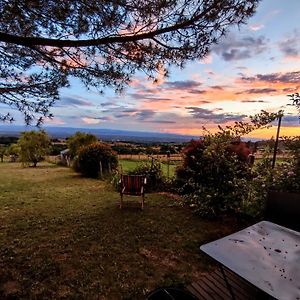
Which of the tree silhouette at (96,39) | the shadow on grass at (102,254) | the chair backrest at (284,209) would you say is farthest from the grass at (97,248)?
the tree silhouette at (96,39)

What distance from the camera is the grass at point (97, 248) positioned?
281cm

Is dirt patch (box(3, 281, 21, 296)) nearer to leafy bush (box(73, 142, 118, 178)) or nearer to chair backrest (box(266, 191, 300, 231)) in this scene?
chair backrest (box(266, 191, 300, 231))

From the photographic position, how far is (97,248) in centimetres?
376

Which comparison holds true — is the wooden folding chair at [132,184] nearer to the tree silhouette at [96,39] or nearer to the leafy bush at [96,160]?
the tree silhouette at [96,39]

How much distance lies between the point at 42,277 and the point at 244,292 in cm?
217

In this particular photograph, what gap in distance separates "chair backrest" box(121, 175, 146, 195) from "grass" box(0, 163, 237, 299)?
45cm

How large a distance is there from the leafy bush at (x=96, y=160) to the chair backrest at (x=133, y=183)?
5.15 m

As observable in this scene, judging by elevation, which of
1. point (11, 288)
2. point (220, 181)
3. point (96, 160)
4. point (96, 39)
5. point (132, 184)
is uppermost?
point (96, 39)

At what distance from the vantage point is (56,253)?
142 inches

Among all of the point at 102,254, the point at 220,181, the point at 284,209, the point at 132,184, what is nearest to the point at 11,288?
the point at 102,254

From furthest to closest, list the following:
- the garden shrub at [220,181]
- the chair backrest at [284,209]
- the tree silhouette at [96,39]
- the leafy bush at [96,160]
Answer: the leafy bush at [96,160] < the garden shrub at [220,181] < the tree silhouette at [96,39] < the chair backrest at [284,209]

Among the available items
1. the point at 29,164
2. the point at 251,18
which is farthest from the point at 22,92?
the point at 29,164

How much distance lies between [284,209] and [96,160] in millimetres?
9616

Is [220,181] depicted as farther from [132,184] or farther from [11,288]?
[11,288]
